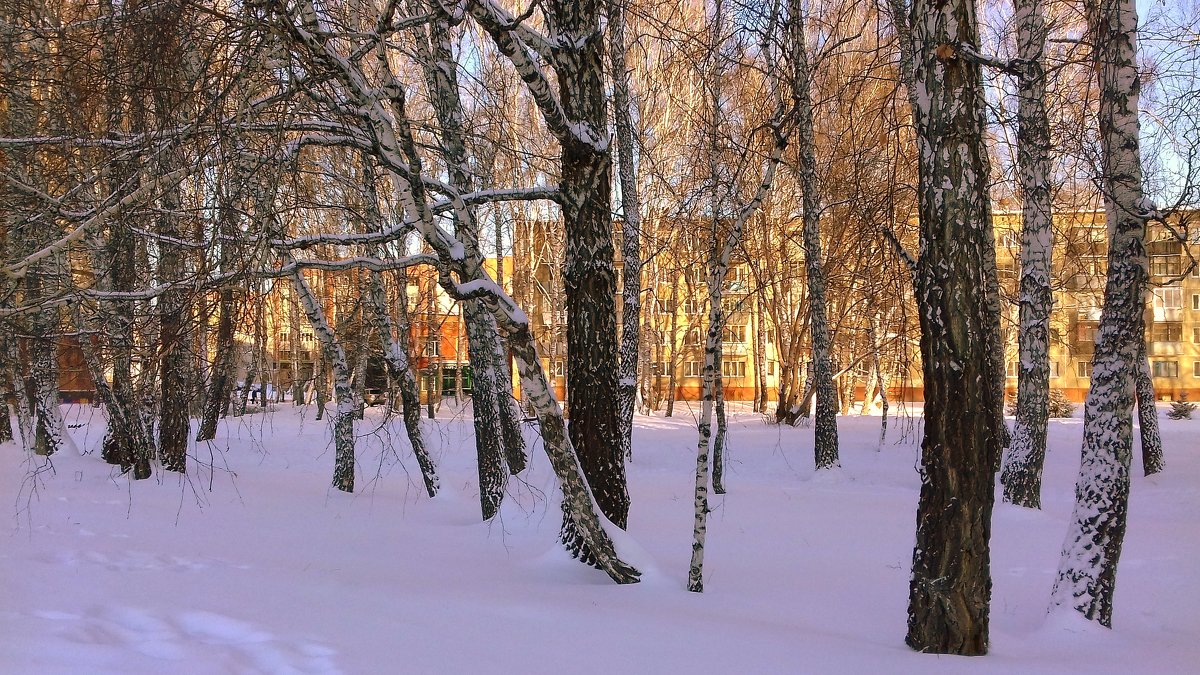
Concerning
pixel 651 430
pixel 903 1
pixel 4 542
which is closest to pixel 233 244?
pixel 4 542

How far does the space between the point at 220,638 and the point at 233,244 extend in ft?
7.31

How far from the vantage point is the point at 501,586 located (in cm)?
607

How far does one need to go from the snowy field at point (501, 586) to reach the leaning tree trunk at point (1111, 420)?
0.30m

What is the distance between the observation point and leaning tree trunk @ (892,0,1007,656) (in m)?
4.69

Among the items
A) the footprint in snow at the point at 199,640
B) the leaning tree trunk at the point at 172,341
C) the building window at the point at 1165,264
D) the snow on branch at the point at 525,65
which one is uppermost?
the building window at the point at 1165,264

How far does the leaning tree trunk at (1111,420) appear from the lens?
5398 millimetres

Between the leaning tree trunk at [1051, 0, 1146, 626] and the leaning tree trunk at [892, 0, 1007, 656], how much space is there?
114cm

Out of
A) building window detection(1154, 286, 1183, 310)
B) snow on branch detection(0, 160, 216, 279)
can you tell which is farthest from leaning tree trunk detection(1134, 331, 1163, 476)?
building window detection(1154, 286, 1183, 310)

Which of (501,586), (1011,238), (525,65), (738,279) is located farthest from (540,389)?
(738,279)

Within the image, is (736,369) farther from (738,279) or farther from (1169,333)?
(1169,333)

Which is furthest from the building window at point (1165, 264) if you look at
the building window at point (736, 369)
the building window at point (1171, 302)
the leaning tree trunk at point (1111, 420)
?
the building window at point (736, 369)

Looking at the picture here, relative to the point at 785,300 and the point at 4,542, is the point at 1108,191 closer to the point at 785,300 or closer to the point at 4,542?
the point at 4,542

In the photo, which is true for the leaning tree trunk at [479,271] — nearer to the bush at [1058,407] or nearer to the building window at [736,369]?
the bush at [1058,407]

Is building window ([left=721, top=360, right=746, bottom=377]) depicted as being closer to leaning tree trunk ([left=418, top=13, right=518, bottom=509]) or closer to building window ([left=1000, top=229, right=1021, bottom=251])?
building window ([left=1000, top=229, right=1021, bottom=251])
